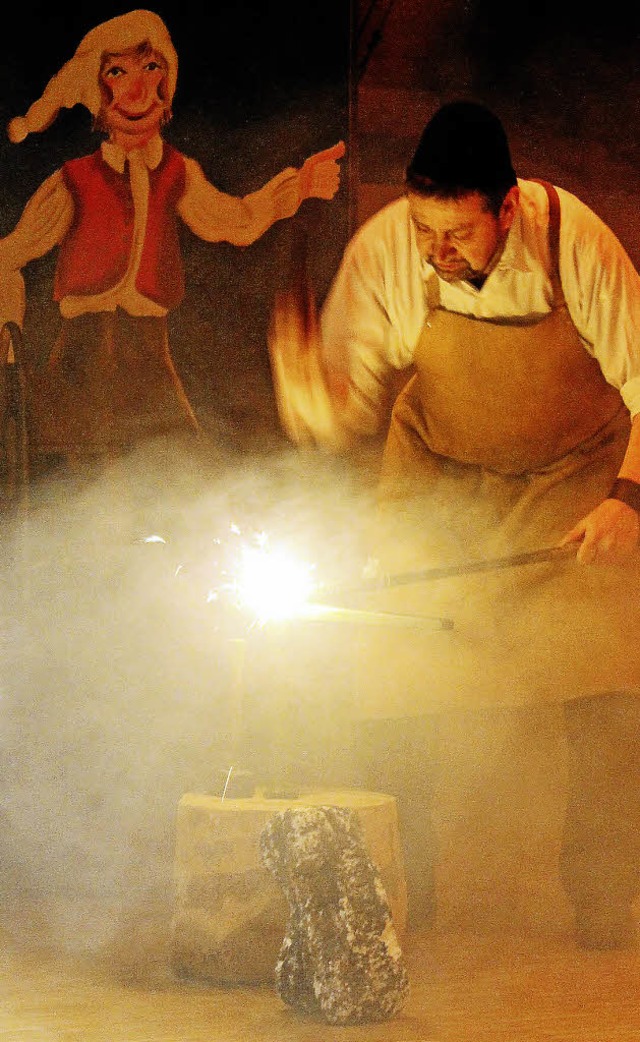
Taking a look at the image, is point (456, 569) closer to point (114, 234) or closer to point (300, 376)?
point (300, 376)

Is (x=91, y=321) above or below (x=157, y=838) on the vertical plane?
above

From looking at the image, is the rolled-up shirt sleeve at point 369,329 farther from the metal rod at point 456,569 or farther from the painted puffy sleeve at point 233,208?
the metal rod at point 456,569

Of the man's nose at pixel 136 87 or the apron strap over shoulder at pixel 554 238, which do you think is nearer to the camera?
the apron strap over shoulder at pixel 554 238

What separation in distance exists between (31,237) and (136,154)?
43 cm

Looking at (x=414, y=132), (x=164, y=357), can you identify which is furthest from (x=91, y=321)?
(x=414, y=132)

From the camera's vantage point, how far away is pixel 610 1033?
2406 mm

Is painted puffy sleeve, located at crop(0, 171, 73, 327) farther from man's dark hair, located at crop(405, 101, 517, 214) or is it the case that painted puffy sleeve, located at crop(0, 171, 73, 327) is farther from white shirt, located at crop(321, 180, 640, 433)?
man's dark hair, located at crop(405, 101, 517, 214)

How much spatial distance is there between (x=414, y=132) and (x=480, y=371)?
0.78 meters

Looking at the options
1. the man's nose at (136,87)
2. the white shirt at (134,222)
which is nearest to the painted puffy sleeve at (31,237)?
the white shirt at (134,222)

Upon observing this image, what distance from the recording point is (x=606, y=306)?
3541 mm

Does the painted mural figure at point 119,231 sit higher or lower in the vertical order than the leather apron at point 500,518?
higher

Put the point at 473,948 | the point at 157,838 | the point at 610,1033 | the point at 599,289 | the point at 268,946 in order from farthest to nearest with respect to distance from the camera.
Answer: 1. the point at 157,838
2. the point at 599,289
3. the point at 473,948
4. the point at 268,946
5. the point at 610,1033

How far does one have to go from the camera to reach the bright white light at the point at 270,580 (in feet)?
11.7

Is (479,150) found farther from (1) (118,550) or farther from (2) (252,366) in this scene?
(1) (118,550)
